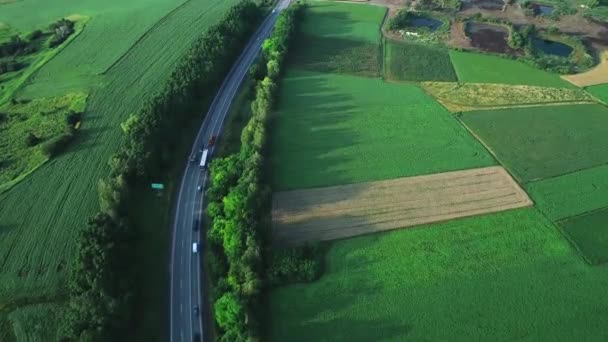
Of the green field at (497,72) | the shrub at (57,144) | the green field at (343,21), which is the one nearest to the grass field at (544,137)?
the green field at (497,72)

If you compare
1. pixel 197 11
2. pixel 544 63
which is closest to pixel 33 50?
pixel 197 11

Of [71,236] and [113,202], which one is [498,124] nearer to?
[113,202]

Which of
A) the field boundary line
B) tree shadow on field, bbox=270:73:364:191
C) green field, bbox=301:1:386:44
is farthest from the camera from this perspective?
green field, bbox=301:1:386:44

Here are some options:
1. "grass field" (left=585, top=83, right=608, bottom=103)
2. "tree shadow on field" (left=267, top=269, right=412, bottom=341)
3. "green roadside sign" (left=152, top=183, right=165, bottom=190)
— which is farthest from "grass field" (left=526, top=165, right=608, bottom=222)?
"green roadside sign" (left=152, top=183, right=165, bottom=190)

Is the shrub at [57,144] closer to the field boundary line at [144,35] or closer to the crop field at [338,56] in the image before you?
the field boundary line at [144,35]

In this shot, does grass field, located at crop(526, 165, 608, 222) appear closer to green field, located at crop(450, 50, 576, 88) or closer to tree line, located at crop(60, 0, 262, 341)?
green field, located at crop(450, 50, 576, 88)

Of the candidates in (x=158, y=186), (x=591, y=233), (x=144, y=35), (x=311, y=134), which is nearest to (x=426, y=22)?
Result: (x=311, y=134)
